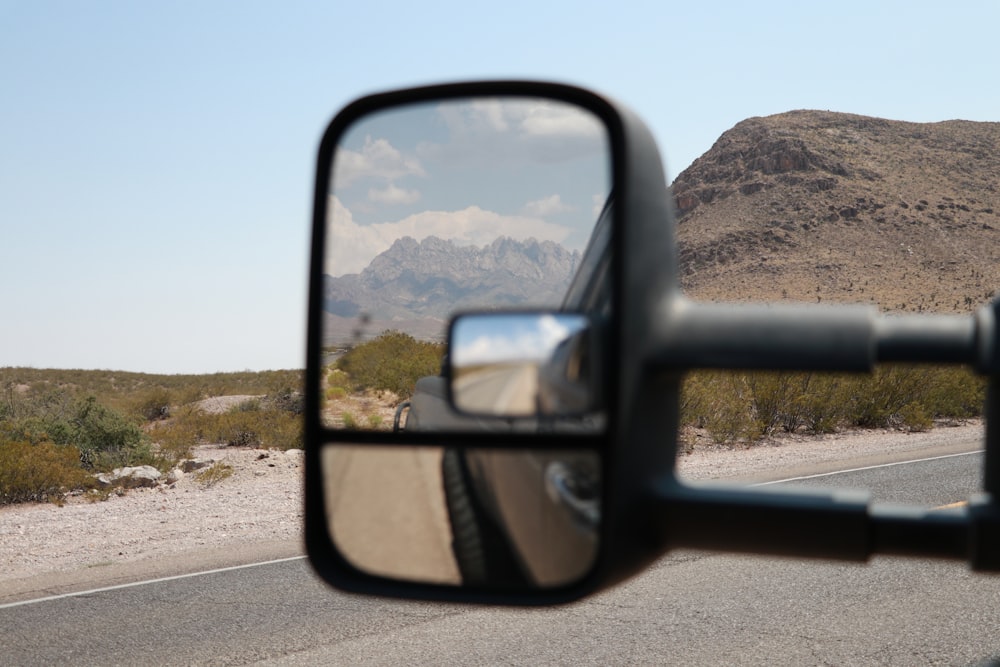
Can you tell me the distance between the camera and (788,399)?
1755 centimetres

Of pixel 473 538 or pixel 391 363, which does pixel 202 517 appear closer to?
pixel 391 363

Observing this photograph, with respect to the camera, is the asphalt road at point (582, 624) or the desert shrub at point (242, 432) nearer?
the asphalt road at point (582, 624)

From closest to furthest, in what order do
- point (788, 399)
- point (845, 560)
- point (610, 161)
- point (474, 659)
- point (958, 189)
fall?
point (845, 560)
point (610, 161)
point (474, 659)
point (788, 399)
point (958, 189)

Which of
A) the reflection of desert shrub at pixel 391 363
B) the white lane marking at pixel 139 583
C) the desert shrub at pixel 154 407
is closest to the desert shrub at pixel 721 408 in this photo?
the white lane marking at pixel 139 583

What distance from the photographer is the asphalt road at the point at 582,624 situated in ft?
19.2

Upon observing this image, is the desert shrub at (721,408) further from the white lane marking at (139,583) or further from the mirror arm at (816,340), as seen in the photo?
the mirror arm at (816,340)

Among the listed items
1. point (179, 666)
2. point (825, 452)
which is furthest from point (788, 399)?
point (179, 666)

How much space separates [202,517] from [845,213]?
71.0 meters

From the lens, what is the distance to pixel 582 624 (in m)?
6.40

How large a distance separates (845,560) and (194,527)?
34.1 feet

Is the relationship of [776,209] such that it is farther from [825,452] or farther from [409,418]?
[409,418]

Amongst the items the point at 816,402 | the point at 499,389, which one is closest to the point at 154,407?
the point at 816,402

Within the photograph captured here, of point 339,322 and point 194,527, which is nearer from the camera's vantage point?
point 339,322

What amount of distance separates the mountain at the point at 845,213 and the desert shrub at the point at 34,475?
151ft
